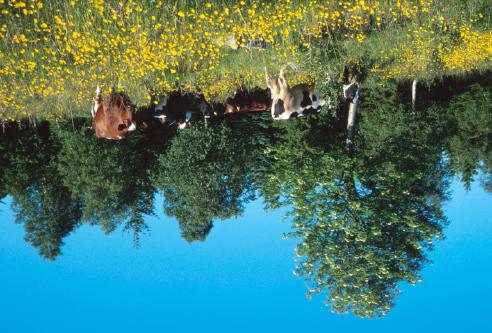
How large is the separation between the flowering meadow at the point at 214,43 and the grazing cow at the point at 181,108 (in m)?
0.49

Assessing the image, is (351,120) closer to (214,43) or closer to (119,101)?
(214,43)

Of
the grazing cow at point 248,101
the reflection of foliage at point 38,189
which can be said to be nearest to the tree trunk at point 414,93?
the grazing cow at point 248,101

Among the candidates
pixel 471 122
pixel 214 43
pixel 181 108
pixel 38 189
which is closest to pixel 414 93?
pixel 471 122

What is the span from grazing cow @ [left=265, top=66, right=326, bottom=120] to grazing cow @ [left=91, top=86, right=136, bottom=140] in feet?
16.1

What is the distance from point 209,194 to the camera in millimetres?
15234

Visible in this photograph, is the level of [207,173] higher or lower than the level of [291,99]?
lower

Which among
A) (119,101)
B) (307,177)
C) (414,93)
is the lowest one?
(307,177)

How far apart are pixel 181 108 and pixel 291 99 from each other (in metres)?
4.09

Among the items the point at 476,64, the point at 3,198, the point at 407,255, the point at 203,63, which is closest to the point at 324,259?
the point at 407,255

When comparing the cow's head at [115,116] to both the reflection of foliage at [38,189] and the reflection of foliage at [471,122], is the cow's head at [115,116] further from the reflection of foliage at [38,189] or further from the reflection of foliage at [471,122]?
the reflection of foliage at [471,122]

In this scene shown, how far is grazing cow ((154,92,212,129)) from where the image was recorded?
13627 mm

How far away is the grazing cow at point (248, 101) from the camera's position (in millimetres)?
14305

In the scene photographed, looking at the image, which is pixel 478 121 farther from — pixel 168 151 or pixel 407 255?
pixel 168 151

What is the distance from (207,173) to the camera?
1494 centimetres
